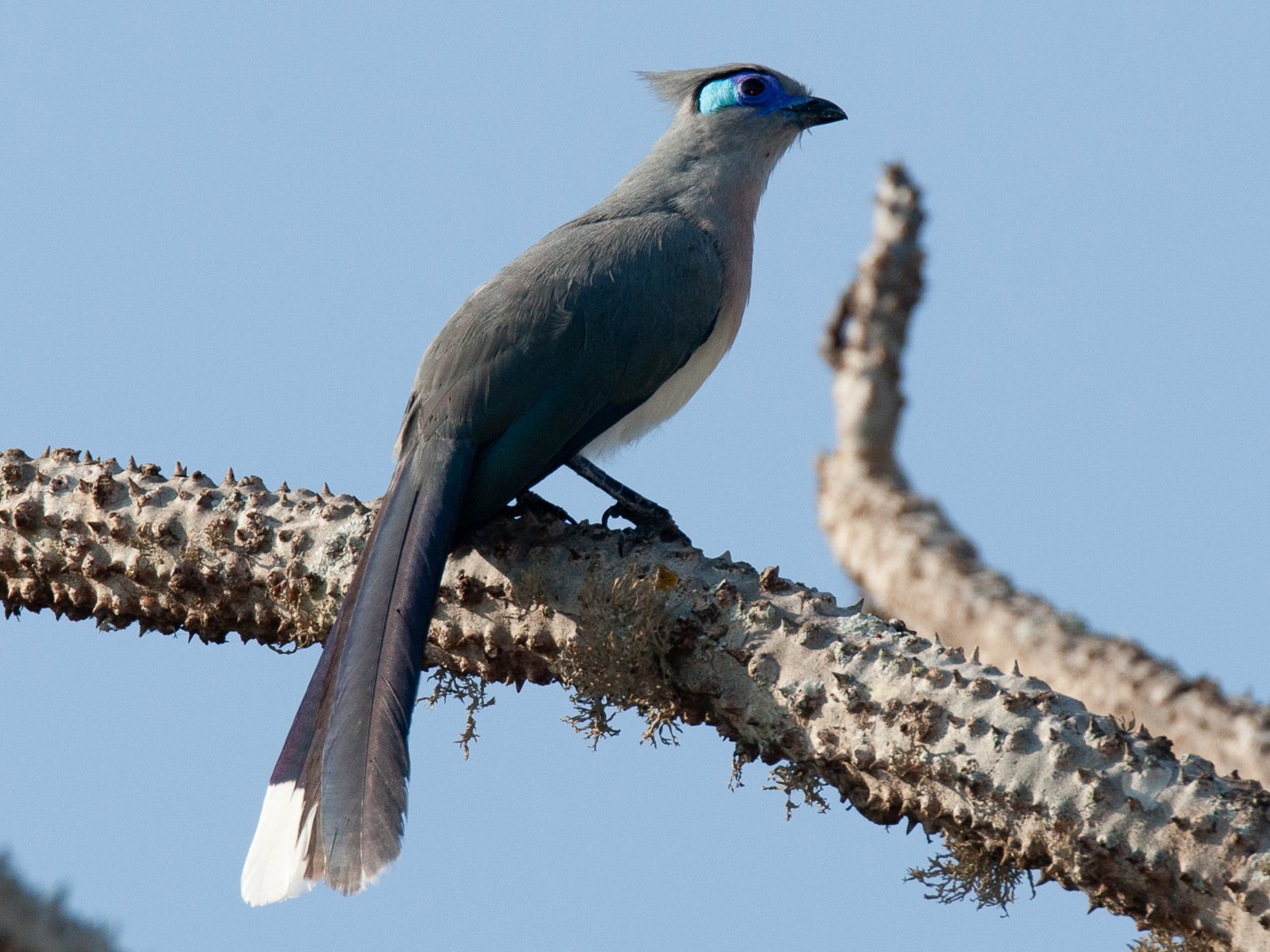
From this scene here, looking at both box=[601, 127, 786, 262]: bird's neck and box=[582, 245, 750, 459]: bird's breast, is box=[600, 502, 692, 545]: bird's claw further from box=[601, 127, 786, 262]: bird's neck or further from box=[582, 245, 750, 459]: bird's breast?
box=[601, 127, 786, 262]: bird's neck

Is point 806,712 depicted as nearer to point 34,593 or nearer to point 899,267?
point 34,593

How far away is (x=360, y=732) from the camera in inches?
135

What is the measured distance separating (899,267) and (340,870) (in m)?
4.30

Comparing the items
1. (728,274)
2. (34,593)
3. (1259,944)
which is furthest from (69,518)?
(1259,944)

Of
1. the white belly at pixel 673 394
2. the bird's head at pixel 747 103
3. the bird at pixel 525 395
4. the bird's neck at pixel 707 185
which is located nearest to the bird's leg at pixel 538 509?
the bird at pixel 525 395

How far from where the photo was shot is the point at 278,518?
12.9ft

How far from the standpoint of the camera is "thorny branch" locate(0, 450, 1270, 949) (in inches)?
106

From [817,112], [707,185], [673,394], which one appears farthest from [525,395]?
[817,112]

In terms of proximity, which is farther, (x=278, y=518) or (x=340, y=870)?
(x=278, y=518)

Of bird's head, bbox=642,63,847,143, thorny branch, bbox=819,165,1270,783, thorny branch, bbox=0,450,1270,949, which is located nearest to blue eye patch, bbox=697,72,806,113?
bird's head, bbox=642,63,847,143

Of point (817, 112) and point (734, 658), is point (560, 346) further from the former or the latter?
point (817, 112)

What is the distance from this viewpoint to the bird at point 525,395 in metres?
3.39

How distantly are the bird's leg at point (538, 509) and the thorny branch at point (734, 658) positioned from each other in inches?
3.5

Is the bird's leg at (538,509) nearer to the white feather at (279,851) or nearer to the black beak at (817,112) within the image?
the white feather at (279,851)
